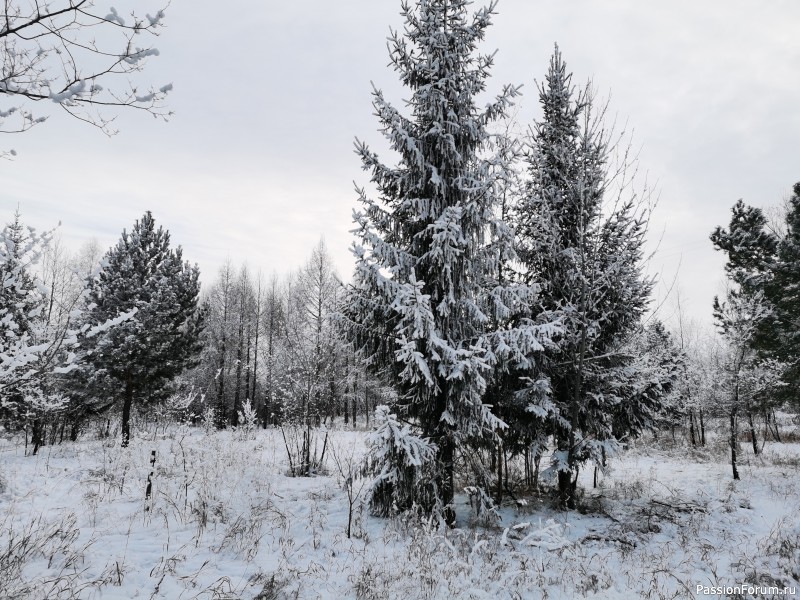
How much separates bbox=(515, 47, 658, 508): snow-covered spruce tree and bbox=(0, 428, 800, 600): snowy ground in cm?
171

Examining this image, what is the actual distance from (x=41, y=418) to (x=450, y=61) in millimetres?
17840

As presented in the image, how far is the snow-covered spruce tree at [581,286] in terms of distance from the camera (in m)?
8.88

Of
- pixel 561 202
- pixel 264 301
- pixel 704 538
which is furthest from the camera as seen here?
pixel 264 301

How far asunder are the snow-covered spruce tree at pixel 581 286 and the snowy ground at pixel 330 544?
5.61 feet

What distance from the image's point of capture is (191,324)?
18.9m

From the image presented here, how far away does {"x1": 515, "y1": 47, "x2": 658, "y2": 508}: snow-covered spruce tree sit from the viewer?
350 inches

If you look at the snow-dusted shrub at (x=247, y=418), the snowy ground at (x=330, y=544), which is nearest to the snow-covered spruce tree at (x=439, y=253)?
the snowy ground at (x=330, y=544)

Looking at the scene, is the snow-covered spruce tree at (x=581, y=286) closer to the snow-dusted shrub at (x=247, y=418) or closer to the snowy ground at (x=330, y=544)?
the snowy ground at (x=330, y=544)

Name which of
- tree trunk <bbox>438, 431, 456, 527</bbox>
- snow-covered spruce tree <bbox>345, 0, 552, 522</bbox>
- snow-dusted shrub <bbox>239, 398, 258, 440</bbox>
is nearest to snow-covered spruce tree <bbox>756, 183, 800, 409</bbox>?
snow-covered spruce tree <bbox>345, 0, 552, 522</bbox>

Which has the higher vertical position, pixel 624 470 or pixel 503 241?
pixel 503 241

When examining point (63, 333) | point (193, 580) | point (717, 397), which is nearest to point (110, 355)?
point (193, 580)

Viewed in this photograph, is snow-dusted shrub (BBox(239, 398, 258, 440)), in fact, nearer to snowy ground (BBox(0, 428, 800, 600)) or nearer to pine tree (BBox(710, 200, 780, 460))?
snowy ground (BBox(0, 428, 800, 600))

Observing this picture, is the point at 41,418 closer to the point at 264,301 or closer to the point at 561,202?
the point at 561,202

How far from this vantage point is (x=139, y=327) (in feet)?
48.4
